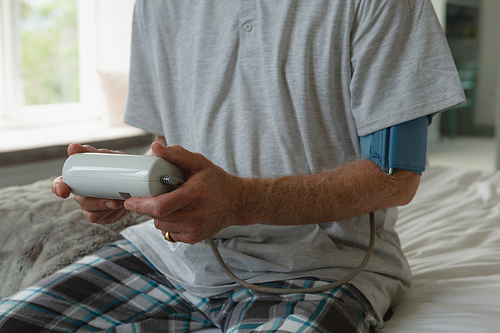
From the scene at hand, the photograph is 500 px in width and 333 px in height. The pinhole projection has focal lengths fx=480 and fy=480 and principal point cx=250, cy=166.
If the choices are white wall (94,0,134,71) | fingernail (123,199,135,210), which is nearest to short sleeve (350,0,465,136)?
fingernail (123,199,135,210)

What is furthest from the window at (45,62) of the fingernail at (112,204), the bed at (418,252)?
the fingernail at (112,204)

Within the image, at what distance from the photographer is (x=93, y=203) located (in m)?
0.75

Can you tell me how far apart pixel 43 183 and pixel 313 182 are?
0.85 metres

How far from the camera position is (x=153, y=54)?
3.46 ft

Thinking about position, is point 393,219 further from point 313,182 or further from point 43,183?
point 43,183

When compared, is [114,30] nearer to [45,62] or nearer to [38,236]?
[45,62]

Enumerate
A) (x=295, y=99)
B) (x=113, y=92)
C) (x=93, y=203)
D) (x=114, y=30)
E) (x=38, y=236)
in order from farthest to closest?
(x=114, y=30) → (x=113, y=92) → (x=38, y=236) → (x=295, y=99) → (x=93, y=203)

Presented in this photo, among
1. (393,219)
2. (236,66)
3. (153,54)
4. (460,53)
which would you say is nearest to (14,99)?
(153,54)

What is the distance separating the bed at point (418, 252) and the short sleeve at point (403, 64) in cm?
36

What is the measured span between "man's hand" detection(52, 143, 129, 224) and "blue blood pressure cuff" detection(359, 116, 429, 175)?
423 mm

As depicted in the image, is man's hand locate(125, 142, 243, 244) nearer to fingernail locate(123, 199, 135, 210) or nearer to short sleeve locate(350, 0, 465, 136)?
fingernail locate(123, 199, 135, 210)

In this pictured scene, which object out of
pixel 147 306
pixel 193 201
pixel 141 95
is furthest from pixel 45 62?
pixel 193 201

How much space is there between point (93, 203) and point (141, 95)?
1.37ft

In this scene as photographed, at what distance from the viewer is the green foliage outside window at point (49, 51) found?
3293mm
